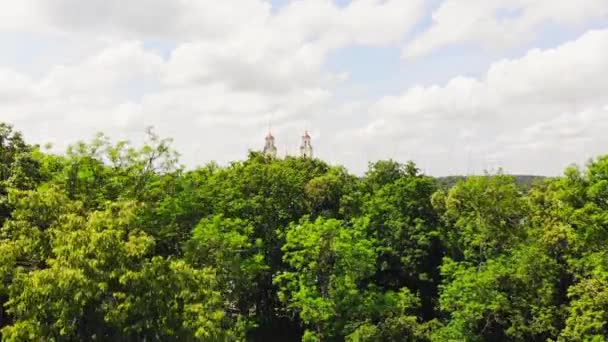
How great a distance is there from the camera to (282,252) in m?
37.2

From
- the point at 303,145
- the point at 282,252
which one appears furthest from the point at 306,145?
the point at 282,252

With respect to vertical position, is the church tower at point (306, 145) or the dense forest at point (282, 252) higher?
the church tower at point (306, 145)

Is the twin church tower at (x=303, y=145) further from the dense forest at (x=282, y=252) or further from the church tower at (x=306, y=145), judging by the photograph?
the dense forest at (x=282, y=252)

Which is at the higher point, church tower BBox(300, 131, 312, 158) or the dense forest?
church tower BBox(300, 131, 312, 158)

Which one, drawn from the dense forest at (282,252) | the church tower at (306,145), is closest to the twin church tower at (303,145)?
the church tower at (306,145)

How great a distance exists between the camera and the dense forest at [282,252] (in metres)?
16.1

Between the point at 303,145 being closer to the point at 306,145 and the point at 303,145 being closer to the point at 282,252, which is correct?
the point at 306,145

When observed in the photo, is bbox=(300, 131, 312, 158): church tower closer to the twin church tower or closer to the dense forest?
the twin church tower

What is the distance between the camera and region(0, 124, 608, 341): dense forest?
16141 mm

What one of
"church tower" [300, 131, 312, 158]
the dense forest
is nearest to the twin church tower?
"church tower" [300, 131, 312, 158]

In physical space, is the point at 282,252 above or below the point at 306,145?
below

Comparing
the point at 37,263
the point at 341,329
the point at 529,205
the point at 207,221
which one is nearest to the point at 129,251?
the point at 37,263

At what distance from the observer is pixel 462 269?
102ft

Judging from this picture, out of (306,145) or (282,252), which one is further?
(306,145)
